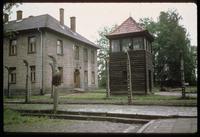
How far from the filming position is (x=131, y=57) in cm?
2011

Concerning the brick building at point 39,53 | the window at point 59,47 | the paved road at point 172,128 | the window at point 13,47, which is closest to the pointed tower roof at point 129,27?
the brick building at point 39,53

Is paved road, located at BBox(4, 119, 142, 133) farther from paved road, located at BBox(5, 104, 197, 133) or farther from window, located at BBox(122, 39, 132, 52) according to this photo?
window, located at BBox(122, 39, 132, 52)

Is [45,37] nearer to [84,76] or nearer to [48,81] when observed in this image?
[48,81]

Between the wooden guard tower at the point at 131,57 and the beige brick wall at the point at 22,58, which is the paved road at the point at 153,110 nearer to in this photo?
the wooden guard tower at the point at 131,57

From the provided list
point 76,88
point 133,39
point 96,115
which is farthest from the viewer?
point 76,88

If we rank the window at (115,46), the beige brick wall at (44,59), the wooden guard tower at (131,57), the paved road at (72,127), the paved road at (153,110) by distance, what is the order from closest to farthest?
1. the paved road at (72,127)
2. the paved road at (153,110)
3. the wooden guard tower at (131,57)
4. the window at (115,46)
5. the beige brick wall at (44,59)

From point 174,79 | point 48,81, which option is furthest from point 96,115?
point 174,79

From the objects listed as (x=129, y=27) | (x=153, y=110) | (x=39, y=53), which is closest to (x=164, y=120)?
(x=153, y=110)

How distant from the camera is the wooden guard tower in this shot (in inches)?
776

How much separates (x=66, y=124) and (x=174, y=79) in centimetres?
2995

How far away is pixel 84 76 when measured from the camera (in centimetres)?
3014

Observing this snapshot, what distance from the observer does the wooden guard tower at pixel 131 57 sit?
19.7 metres

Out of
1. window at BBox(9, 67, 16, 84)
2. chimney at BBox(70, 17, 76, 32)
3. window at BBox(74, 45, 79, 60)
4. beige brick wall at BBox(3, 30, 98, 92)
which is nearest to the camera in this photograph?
beige brick wall at BBox(3, 30, 98, 92)

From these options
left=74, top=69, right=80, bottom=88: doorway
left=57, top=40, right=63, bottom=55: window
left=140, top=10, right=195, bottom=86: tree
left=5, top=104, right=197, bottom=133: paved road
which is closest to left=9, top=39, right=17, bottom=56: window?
left=57, top=40, right=63, bottom=55: window
